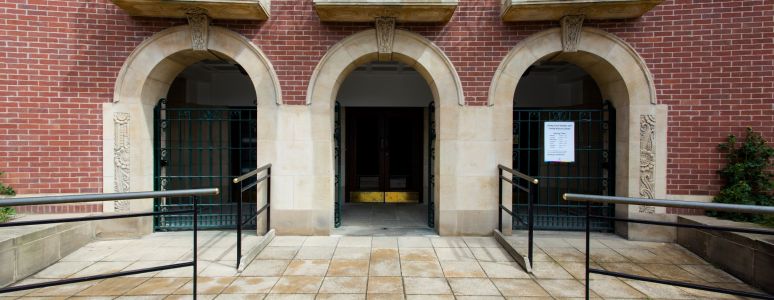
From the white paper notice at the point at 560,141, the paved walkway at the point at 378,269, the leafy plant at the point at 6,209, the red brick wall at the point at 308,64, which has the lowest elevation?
the paved walkway at the point at 378,269

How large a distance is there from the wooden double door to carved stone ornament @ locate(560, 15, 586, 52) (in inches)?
157

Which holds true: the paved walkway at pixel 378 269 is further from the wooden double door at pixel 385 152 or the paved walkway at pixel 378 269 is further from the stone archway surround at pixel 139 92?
the wooden double door at pixel 385 152

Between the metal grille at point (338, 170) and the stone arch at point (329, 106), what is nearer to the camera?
the stone arch at point (329, 106)

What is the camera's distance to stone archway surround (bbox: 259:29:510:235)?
5910 millimetres

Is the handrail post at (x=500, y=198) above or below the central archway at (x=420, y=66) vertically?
below

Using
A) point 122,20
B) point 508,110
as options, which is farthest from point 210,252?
point 508,110

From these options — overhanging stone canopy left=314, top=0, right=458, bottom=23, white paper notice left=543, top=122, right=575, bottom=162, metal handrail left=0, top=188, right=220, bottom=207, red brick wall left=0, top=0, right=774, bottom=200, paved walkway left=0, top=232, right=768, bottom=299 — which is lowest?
paved walkway left=0, top=232, right=768, bottom=299

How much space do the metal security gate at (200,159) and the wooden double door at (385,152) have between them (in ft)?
7.83

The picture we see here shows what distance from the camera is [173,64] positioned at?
20.2ft

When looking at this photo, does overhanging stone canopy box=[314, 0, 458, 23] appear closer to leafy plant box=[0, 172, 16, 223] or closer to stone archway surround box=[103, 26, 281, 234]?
Result: stone archway surround box=[103, 26, 281, 234]

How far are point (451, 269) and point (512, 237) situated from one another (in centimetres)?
172

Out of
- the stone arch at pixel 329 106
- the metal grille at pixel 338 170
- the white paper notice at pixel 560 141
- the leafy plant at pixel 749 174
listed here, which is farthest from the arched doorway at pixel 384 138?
the leafy plant at pixel 749 174

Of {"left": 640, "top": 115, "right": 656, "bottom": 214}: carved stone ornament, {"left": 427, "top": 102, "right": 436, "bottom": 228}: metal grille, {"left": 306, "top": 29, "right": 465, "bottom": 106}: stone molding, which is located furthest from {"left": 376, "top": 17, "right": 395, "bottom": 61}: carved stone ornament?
{"left": 640, "top": 115, "right": 656, "bottom": 214}: carved stone ornament

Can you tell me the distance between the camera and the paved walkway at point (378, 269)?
3.96 meters
